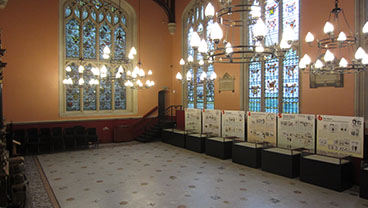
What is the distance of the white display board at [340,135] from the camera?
6.00 meters

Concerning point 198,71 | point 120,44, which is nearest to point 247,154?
point 198,71

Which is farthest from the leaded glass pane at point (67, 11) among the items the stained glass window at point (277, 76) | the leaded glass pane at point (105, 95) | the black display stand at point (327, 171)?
the black display stand at point (327, 171)

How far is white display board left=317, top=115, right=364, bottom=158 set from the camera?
6.00m

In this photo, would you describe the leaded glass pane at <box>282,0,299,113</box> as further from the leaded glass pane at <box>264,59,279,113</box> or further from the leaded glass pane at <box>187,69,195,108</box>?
the leaded glass pane at <box>187,69,195,108</box>

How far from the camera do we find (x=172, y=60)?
13.9 meters

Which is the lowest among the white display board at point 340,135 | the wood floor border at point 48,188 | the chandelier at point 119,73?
the wood floor border at point 48,188

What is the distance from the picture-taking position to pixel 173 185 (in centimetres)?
609

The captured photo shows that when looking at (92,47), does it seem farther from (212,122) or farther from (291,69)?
(291,69)

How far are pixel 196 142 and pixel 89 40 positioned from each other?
6.55 metres

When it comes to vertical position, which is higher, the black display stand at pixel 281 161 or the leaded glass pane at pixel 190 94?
the leaded glass pane at pixel 190 94

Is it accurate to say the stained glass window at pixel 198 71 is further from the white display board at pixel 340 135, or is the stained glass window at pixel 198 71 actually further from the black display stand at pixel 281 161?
the white display board at pixel 340 135

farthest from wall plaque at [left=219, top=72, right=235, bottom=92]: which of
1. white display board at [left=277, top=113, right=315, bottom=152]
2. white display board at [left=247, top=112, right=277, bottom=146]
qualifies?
white display board at [left=277, top=113, right=315, bottom=152]

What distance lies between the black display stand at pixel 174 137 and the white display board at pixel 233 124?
5.76 ft

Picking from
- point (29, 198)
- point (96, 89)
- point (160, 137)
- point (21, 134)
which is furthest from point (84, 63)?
point (29, 198)
